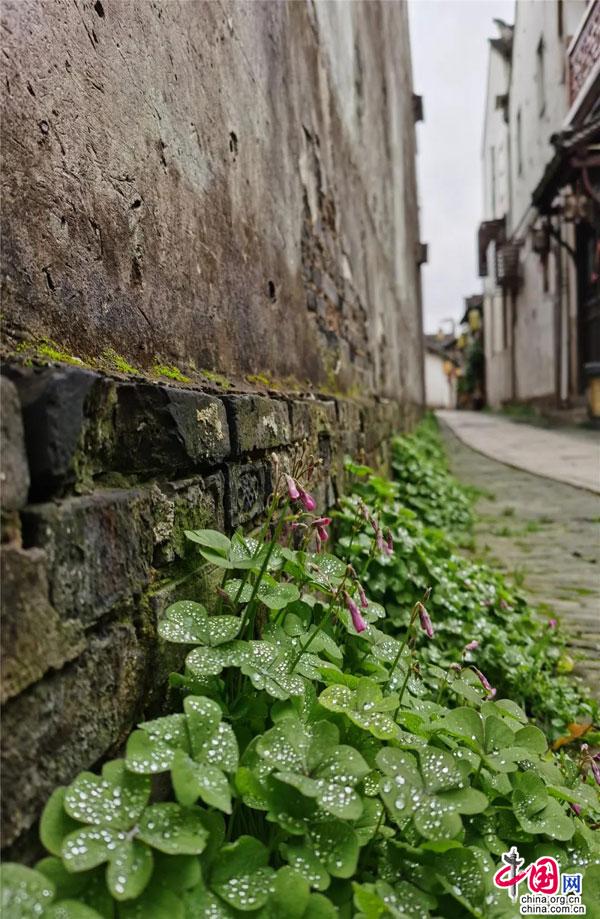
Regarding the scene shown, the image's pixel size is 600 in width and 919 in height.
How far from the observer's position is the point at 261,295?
2.40 metres

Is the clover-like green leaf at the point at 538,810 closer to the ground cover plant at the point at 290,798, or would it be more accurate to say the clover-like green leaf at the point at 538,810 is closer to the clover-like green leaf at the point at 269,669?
the ground cover plant at the point at 290,798

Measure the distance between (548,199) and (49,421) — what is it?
13555 mm

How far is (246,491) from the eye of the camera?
168cm

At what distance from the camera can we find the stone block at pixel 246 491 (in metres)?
1.56

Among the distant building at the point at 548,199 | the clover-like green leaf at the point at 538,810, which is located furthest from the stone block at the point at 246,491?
the distant building at the point at 548,199

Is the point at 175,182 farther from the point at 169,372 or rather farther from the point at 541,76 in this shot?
the point at 541,76

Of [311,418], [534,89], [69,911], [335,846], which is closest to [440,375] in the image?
[534,89]

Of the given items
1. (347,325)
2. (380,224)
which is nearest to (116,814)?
(347,325)

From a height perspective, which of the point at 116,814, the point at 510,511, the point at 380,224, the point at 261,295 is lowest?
the point at 510,511

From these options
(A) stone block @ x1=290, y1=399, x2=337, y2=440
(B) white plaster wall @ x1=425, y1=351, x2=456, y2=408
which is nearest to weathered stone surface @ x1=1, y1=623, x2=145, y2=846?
(A) stone block @ x1=290, y1=399, x2=337, y2=440

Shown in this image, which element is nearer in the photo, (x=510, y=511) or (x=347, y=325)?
(x=347, y=325)

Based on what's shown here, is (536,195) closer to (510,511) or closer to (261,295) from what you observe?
(510,511)

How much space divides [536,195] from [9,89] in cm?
1321

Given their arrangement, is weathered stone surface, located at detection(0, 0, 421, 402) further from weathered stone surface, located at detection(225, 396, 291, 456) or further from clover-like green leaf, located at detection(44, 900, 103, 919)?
clover-like green leaf, located at detection(44, 900, 103, 919)
